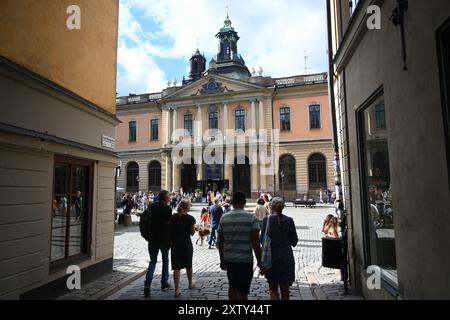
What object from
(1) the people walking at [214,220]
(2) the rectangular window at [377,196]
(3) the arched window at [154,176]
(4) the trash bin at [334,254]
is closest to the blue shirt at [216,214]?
(1) the people walking at [214,220]

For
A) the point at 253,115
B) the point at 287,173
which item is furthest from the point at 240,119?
the point at 287,173

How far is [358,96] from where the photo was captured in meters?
6.03

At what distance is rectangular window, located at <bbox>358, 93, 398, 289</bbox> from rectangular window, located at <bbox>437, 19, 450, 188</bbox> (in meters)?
1.70

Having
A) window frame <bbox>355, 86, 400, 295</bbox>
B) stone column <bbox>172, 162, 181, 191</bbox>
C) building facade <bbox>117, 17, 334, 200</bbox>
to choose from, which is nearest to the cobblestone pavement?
window frame <bbox>355, 86, 400, 295</bbox>

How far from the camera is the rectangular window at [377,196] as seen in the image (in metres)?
5.08

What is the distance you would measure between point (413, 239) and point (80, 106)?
6.38m

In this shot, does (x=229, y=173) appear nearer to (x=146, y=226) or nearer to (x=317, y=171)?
(x=317, y=171)

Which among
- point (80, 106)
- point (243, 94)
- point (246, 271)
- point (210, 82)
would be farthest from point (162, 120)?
point (246, 271)

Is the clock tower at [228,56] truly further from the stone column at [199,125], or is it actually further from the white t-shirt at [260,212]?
the white t-shirt at [260,212]

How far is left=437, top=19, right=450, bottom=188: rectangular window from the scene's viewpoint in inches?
120

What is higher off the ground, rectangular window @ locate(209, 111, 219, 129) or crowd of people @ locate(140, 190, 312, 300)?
rectangular window @ locate(209, 111, 219, 129)

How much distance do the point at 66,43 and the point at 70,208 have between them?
3272mm

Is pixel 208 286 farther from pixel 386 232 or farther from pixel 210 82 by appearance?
pixel 210 82

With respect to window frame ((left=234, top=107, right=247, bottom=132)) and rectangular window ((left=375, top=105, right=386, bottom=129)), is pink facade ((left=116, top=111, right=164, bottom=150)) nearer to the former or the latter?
window frame ((left=234, top=107, right=247, bottom=132))
